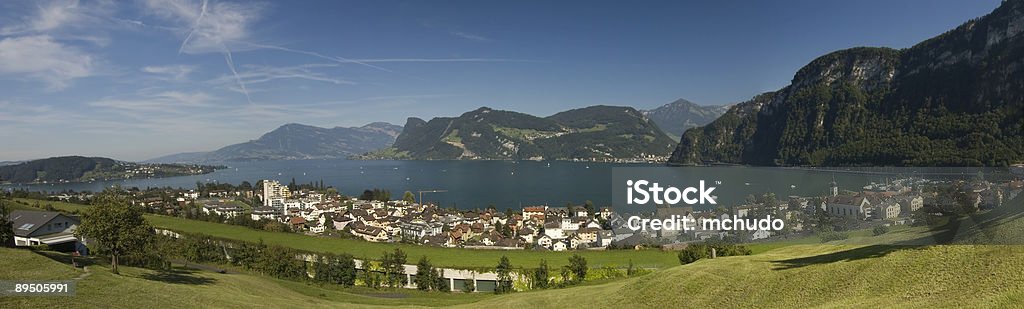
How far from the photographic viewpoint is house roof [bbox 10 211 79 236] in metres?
31.7

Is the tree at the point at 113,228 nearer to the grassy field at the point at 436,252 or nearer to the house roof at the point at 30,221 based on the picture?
the house roof at the point at 30,221

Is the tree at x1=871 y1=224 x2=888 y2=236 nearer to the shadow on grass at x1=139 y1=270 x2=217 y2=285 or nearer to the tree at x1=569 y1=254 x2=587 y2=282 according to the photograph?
the tree at x1=569 y1=254 x2=587 y2=282

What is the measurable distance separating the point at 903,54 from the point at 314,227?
152715 millimetres

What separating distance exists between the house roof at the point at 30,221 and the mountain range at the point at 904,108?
8754 centimetres

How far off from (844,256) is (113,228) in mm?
23555

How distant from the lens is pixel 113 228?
60.2 ft

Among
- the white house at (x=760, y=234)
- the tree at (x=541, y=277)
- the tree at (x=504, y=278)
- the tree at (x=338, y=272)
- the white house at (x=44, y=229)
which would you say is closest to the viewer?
the white house at (x=760, y=234)

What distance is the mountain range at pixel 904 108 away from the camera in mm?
84062

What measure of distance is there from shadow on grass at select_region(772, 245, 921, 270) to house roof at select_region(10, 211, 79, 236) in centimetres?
4171

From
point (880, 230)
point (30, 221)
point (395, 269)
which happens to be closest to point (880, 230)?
point (880, 230)

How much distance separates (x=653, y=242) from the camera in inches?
1628

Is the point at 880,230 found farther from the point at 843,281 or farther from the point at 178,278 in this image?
the point at 178,278

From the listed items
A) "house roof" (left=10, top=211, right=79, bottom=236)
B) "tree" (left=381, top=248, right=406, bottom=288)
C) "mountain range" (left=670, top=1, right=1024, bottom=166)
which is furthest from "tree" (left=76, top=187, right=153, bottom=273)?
"mountain range" (left=670, top=1, right=1024, bottom=166)

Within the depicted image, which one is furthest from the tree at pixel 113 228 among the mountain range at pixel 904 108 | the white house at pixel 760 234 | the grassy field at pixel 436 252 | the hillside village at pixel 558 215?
the mountain range at pixel 904 108
